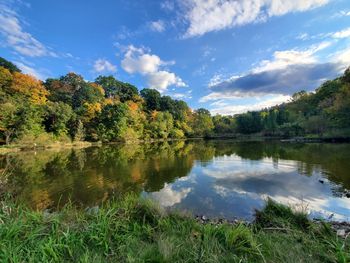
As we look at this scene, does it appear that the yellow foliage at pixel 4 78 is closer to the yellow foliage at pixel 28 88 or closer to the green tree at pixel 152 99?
the yellow foliage at pixel 28 88

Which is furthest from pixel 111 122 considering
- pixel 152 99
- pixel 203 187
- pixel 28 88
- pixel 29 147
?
pixel 203 187

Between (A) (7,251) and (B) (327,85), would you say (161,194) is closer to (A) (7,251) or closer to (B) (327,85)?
(A) (7,251)

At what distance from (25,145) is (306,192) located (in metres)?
32.1

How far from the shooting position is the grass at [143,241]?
2.83 metres

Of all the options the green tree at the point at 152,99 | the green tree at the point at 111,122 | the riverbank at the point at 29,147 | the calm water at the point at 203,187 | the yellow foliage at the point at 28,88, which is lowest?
the calm water at the point at 203,187

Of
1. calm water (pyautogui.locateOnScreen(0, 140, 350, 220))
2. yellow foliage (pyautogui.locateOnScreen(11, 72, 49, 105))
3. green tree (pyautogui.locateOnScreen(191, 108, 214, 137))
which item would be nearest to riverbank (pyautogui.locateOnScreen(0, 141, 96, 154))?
yellow foliage (pyautogui.locateOnScreen(11, 72, 49, 105))

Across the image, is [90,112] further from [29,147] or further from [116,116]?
[29,147]

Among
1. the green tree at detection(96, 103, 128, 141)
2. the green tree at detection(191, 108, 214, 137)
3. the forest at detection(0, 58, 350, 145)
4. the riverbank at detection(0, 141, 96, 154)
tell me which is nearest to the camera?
the riverbank at detection(0, 141, 96, 154)

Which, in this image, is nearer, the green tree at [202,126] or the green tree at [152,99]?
the green tree at [202,126]

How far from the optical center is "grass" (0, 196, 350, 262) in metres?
2.83

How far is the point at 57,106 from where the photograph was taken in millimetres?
37281

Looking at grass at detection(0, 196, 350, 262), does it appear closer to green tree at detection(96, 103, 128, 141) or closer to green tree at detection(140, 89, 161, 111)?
green tree at detection(96, 103, 128, 141)

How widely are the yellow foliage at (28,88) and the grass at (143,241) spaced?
42.9 m

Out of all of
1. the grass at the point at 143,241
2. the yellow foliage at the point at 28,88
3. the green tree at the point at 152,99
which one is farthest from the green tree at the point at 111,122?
the grass at the point at 143,241
